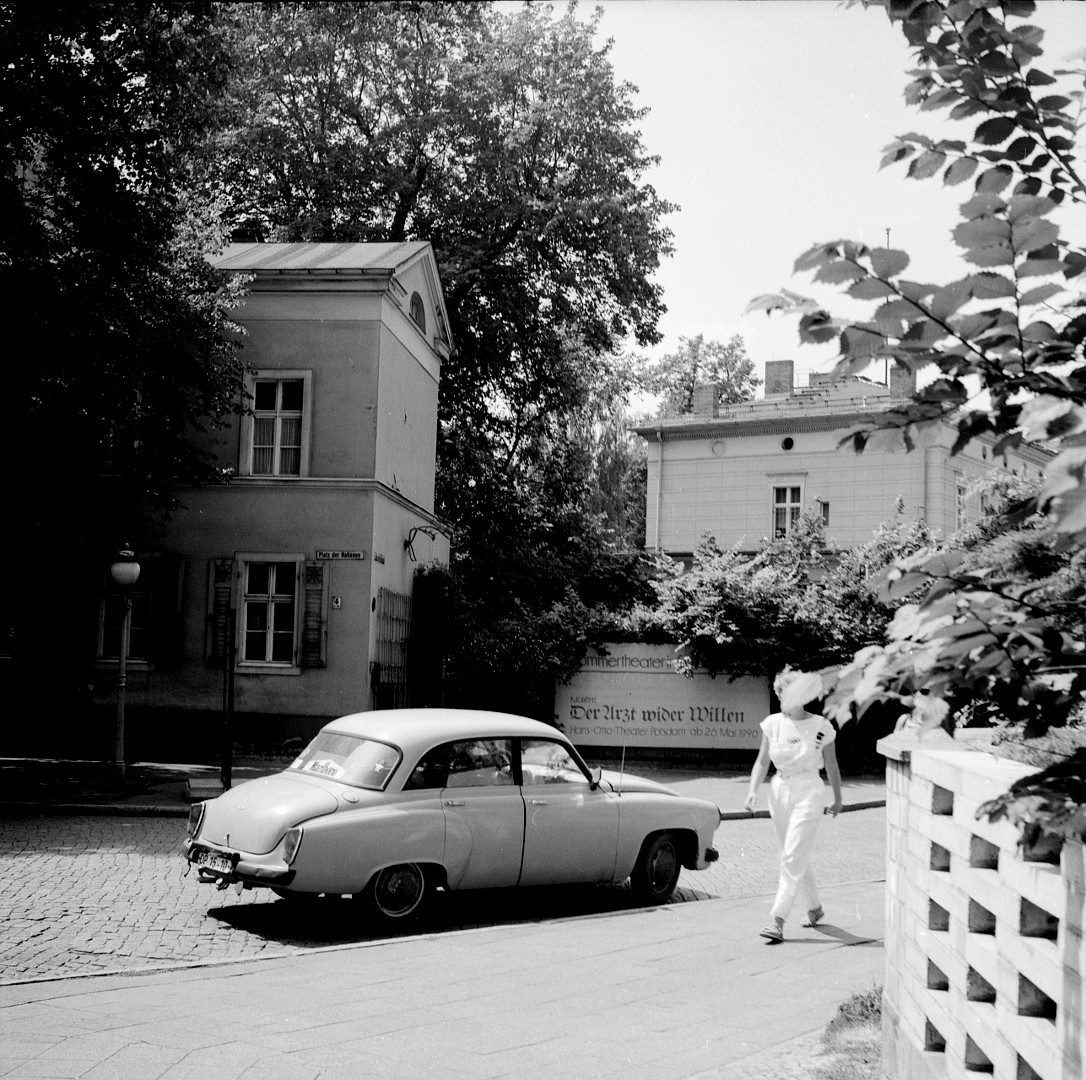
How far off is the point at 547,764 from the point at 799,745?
2.22 metres

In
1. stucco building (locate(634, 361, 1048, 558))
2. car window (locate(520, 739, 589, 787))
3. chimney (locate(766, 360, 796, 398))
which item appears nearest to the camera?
car window (locate(520, 739, 589, 787))

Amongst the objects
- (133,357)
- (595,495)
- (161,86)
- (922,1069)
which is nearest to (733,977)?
(922,1069)

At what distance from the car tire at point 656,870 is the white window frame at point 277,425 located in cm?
1400

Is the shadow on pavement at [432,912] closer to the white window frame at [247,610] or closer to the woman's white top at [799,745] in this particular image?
the woman's white top at [799,745]

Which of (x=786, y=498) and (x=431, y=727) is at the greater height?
(x=786, y=498)

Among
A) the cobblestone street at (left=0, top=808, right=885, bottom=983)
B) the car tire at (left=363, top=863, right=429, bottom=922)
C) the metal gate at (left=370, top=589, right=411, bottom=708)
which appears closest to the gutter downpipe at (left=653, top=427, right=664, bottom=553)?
the metal gate at (left=370, top=589, right=411, bottom=708)

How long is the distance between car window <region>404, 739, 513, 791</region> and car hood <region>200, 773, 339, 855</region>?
0.74 m

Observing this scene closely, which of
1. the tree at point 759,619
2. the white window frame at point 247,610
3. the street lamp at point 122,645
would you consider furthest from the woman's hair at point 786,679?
the white window frame at point 247,610

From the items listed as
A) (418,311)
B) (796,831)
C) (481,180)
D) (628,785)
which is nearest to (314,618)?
(418,311)

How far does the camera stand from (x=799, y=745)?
29.8ft

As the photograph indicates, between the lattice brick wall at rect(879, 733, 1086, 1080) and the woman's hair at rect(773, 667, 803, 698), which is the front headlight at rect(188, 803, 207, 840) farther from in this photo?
the woman's hair at rect(773, 667, 803, 698)

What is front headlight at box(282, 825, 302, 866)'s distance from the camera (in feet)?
28.3

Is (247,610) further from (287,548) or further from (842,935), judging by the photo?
(842,935)

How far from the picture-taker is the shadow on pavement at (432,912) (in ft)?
29.2
